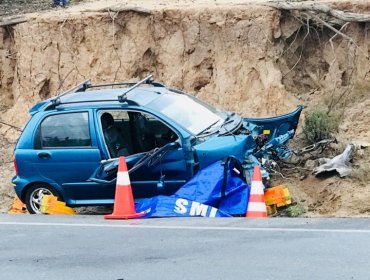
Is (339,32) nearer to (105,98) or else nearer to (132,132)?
(132,132)

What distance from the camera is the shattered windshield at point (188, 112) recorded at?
37.6 ft

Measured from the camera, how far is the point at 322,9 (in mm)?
Answer: 15234

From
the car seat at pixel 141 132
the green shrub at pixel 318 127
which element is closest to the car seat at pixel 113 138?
the car seat at pixel 141 132

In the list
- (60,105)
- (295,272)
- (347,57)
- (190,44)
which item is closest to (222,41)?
(190,44)

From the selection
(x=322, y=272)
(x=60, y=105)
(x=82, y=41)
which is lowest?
(x=322, y=272)

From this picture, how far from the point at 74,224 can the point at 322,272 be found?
3920mm

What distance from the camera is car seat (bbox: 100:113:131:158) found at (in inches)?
455

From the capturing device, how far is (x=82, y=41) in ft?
57.3

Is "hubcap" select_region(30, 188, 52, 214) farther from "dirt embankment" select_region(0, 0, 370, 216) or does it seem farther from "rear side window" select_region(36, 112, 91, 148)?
"dirt embankment" select_region(0, 0, 370, 216)

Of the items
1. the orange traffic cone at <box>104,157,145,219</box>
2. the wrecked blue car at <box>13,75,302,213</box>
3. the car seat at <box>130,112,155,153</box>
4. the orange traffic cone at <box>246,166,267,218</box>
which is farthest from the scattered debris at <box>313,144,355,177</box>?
the orange traffic cone at <box>104,157,145,219</box>

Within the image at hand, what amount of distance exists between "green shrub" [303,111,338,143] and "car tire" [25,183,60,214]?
14.3ft

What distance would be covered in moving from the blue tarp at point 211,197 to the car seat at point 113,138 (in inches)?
45.9

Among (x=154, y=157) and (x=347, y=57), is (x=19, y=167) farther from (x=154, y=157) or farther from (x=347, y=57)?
(x=347, y=57)

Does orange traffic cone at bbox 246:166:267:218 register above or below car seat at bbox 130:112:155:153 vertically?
below
